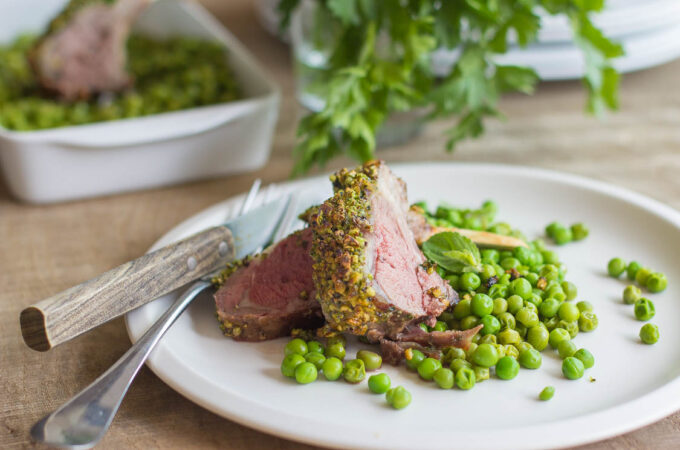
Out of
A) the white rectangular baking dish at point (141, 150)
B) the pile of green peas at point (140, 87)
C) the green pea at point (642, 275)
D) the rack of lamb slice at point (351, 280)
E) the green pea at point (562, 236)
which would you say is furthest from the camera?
the pile of green peas at point (140, 87)

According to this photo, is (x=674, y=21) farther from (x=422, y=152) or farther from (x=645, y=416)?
(x=645, y=416)

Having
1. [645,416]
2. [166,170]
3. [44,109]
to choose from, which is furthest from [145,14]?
[645,416]

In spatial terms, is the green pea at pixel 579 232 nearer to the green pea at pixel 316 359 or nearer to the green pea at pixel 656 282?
the green pea at pixel 656 282

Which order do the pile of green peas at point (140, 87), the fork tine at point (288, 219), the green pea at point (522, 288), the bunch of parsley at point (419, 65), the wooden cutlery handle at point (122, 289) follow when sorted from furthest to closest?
the pile of green peas at point (140, 87), the bunch of parsley at point (419, 65), the fork tine at point (288, 219), the green pea at point (522, 288), the wooden cutlery handle at point (122, 289)

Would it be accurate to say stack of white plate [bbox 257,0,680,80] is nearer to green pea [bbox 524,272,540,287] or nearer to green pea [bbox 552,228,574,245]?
green pea [bbox 552,228,574,245]

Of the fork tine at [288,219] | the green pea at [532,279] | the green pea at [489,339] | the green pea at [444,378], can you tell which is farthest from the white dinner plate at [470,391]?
the fork tine at [288,219]

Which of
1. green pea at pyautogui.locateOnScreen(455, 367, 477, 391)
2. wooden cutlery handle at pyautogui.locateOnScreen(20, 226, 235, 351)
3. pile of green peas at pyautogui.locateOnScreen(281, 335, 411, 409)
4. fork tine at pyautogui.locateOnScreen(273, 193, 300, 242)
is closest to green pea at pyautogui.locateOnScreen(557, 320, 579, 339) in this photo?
green pea at pyautogui.locateOnScreen(455, 367, 477, 391)
